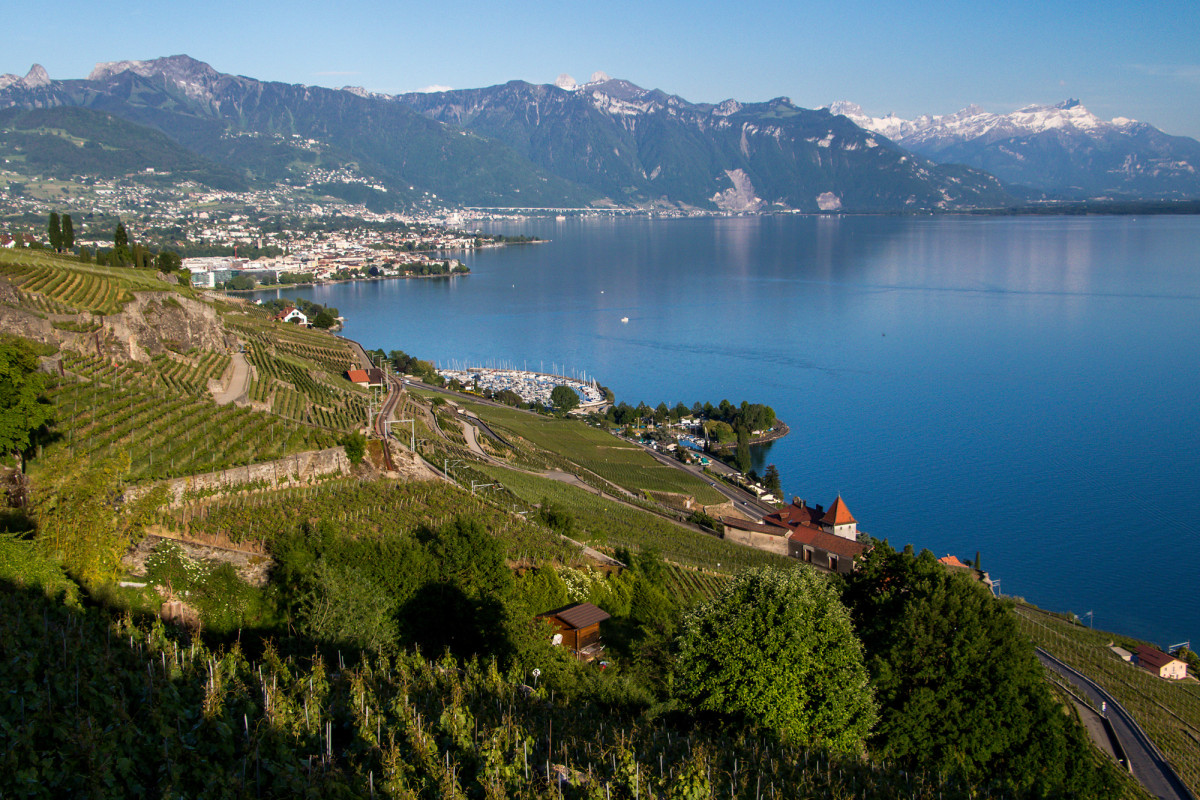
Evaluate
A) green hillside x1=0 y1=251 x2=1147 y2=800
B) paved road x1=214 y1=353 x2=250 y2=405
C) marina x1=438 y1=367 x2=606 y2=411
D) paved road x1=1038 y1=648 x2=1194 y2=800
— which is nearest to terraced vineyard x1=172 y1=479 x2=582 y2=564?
green hillside x1=0 y1=251 x2=1147 y2=800

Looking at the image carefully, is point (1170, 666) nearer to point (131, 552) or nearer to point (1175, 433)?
point (131, 552)

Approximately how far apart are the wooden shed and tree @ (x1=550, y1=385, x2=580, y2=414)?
36.7 m

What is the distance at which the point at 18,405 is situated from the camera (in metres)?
13.3

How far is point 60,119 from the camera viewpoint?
196500 mm

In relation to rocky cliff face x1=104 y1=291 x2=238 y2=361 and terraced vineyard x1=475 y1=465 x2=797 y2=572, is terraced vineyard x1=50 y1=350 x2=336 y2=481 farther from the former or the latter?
terraced vineyard x1=475 y1=465 x2=797 y2=572

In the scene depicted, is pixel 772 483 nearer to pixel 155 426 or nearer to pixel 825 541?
pixel 825 541

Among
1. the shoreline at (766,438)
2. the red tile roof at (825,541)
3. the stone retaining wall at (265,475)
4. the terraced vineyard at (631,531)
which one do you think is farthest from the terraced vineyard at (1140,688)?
the shoreline at (766,438)

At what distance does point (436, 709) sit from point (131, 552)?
20.8 feet

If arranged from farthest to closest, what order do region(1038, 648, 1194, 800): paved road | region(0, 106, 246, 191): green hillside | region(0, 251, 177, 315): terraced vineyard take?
1. region(0, 106, 246, 191): green hillside
2. region(0, 251, 177, 315): terraced vineyard
3. region(1038, 648, 1194, 800): paved road

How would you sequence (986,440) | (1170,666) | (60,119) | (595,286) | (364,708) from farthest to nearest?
(60,119)
(595,286)
(986,440)
(1170,666)
(364,708)

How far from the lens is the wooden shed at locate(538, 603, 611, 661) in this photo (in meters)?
13.1

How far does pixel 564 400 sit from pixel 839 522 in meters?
24.6

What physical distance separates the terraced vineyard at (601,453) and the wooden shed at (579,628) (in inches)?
803

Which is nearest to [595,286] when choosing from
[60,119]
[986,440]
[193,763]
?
[986,440]
